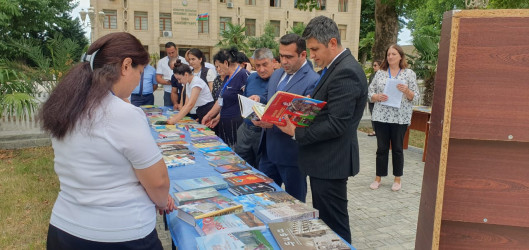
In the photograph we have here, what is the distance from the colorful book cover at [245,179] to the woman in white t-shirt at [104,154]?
96cm

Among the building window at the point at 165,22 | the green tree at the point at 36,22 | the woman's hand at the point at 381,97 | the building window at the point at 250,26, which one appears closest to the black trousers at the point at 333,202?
the woman's hand at the point at 381,97

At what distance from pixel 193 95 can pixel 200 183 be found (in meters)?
2.38

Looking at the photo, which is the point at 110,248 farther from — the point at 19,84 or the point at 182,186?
the point at 19,84

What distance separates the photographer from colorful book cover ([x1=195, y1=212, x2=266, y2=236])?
69.7 inches

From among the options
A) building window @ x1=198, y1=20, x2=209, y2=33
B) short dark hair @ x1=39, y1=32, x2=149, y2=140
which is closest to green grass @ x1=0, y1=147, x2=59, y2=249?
short dark hair @ x1=39, y1=32, x2=149, y2=140

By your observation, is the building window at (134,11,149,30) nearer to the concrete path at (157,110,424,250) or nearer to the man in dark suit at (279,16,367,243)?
the concrete path at (157,110,424,250)

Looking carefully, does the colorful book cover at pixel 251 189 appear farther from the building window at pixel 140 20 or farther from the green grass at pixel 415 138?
the building window at pixel 140 20

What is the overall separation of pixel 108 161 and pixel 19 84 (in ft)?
20.8

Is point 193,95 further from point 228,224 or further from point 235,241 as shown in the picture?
point 235,241

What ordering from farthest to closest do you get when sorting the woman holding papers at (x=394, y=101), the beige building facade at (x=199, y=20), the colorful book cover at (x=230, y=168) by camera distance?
the beige building facade at (x=199, y=20), the woman holding papers at (x=394, y=101), the colorful book cover at (x=230, y=168)

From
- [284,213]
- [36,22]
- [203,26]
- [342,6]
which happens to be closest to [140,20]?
[203,26]

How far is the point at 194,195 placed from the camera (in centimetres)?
217

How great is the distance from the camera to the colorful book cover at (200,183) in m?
2.35

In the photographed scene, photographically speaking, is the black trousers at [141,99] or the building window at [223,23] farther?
the building window at [223,23]
